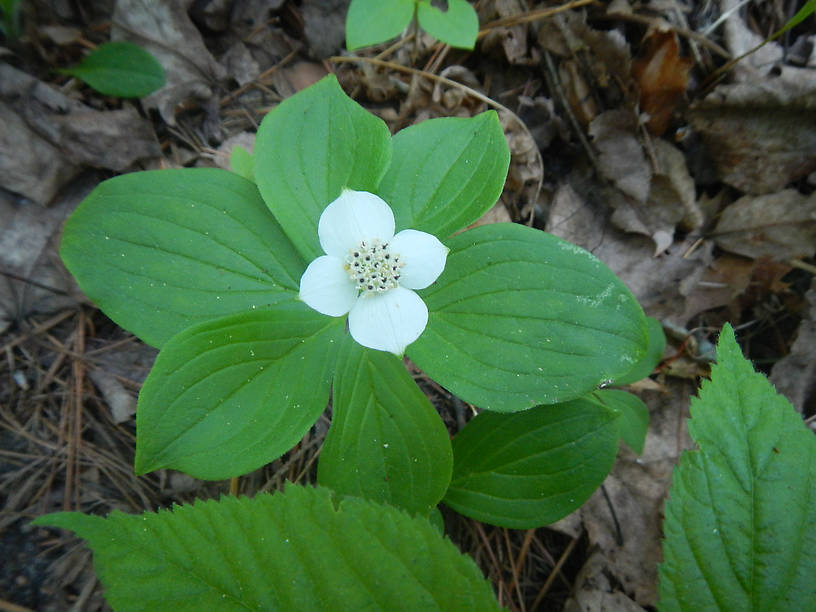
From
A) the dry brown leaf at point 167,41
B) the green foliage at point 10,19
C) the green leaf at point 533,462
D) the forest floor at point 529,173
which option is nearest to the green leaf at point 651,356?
the forest floor at point 529,173

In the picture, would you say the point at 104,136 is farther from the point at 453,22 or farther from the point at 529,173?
the point at 529,173

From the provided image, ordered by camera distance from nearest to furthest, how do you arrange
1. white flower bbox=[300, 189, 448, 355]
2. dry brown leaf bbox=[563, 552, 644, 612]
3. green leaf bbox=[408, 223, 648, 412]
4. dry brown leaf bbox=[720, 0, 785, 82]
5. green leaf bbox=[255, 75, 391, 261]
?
white flower bbox=[300, 189, 448, 355], green leaf bbox=[408, 223, 648, 412], green leaf bbox=[255, 75, 391, 261], dry brown leaf bbox=[563, 552, 644, 612], dry brown leaf bbox=[720, 0, 785, 82]

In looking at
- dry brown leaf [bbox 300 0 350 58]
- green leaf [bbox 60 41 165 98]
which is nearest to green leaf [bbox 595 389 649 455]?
dry brown leaf [bbox 300 0 350 58]

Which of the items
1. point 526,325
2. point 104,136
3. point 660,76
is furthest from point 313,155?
point 660,76

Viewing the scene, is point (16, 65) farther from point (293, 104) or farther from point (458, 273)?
point (458, 273)

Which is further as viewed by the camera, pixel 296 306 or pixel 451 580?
pixel 296 306

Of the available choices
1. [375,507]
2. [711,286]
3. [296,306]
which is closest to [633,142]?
[711,286]

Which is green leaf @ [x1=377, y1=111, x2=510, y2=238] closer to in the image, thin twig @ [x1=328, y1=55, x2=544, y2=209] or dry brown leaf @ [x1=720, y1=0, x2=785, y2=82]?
thin twig @ [x1=328, y1=55, x2=544, y2=209]
